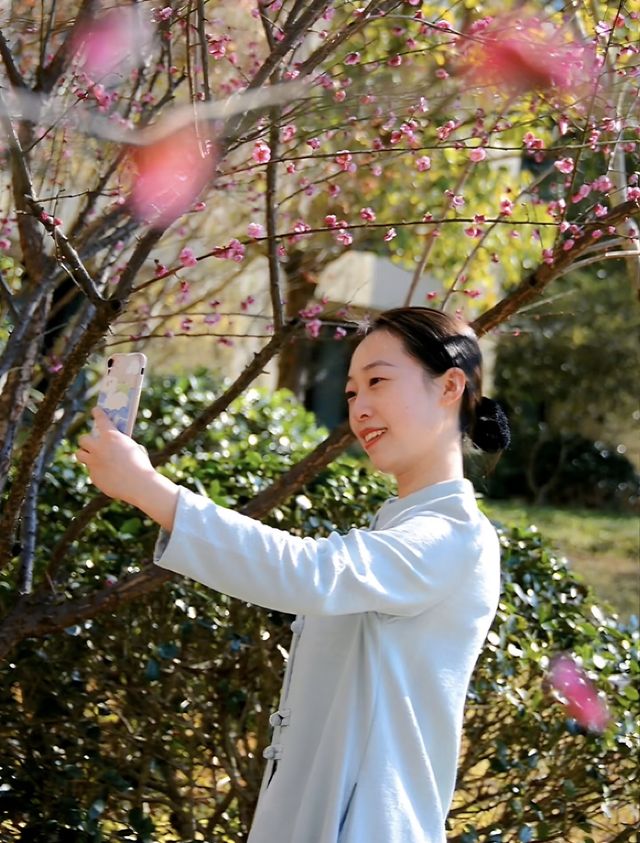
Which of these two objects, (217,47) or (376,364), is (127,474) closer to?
(376,364)

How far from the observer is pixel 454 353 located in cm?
210

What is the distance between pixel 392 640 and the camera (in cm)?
190

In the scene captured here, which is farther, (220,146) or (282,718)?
(220,146)

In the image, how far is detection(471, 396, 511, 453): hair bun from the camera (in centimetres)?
221

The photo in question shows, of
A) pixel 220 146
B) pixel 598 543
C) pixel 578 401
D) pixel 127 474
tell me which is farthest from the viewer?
pixel 578 401

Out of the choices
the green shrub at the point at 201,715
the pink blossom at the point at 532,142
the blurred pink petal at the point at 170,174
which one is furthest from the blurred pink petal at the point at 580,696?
the blurred pink petal at the point at 170,174

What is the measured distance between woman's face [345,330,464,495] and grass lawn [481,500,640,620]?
4.45m

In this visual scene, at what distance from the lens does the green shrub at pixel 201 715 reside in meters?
3.18

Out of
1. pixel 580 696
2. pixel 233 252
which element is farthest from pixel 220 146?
pixel 580 696

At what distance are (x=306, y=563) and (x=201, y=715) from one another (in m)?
1.72

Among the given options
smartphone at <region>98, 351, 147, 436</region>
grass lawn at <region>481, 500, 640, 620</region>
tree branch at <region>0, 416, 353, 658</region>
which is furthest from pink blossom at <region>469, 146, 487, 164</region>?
grass lawn at <region>481, 500, 640, 620</region>

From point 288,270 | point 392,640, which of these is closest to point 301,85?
point 392,640

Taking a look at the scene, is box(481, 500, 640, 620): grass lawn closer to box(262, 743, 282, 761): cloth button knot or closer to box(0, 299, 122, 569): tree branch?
box(0, 299, 122, 569): tree branch

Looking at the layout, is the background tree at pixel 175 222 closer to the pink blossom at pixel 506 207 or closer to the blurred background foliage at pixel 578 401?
the pink blossom at pixel 506 207
